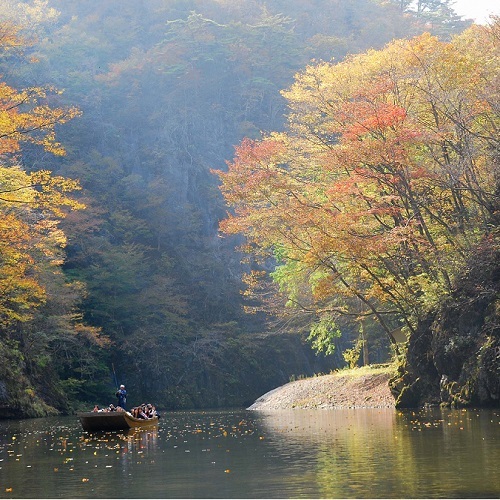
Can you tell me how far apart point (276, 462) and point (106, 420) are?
9.75 m

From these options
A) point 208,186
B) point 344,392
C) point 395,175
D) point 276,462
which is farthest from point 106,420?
point 208,186

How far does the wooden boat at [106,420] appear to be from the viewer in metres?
21.5

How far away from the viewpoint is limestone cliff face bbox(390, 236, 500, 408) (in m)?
23.5

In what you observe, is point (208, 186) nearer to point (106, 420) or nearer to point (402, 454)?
point (106, 420)

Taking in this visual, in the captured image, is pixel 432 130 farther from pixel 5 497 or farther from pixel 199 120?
pixel 199 120

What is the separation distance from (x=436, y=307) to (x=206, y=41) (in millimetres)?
48516

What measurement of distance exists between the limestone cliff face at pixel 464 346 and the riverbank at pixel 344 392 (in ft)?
6.89

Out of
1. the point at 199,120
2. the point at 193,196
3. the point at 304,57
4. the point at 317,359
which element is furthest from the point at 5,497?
the point at 304,57

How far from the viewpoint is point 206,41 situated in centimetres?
7000

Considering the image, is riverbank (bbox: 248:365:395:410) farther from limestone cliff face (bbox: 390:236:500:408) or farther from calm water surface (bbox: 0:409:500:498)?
calm water surface (bbox: 0:409:500:498)

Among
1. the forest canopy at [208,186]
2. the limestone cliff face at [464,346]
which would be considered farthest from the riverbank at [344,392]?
the forest canopy at [208,186]

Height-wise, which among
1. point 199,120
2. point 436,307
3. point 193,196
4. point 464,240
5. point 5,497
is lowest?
point 5,497

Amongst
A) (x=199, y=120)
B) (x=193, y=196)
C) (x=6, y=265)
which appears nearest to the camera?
(x=6, y=265)

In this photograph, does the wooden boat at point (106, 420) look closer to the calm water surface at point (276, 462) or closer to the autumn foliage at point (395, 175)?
the calm water surface at point (276, 462)
